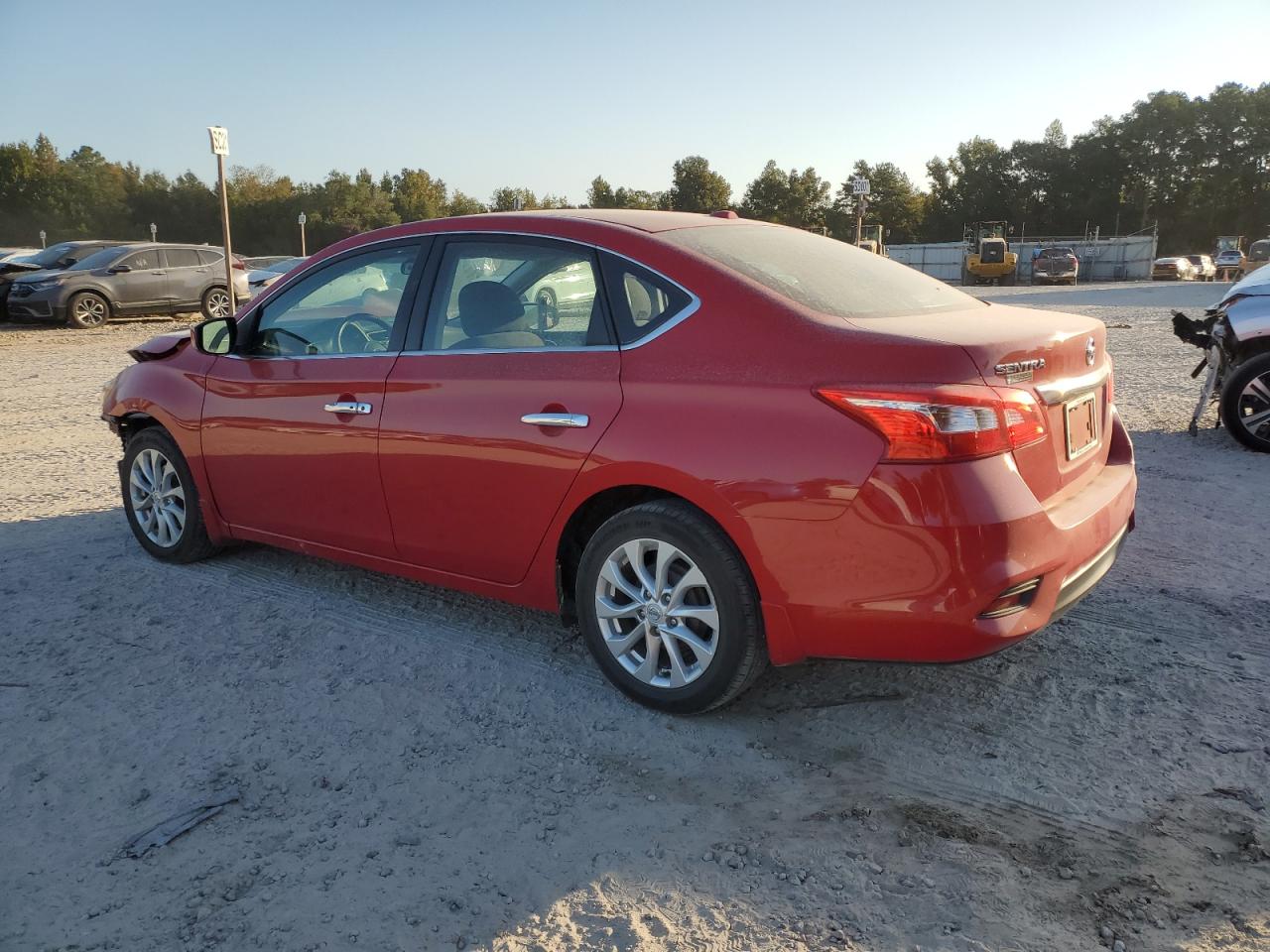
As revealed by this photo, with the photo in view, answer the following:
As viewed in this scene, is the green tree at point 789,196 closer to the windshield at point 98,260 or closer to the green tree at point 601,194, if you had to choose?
the green tree at point 601,194

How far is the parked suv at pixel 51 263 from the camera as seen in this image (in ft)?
66.0

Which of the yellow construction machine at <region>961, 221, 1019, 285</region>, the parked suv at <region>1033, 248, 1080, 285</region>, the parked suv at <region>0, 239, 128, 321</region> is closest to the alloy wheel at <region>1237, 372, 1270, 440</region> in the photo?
the parked suv at <region>0, 239, 128, 321</region>

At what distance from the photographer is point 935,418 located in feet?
9.02

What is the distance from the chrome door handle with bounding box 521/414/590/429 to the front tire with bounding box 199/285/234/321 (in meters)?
18.9

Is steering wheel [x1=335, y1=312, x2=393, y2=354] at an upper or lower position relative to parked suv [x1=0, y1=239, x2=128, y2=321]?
lower

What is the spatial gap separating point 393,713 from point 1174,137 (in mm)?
99104

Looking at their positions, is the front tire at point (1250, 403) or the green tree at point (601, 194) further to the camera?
the green tree at point (601, 194)

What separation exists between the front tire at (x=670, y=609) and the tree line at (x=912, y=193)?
7654 cm

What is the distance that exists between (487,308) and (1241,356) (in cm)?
656

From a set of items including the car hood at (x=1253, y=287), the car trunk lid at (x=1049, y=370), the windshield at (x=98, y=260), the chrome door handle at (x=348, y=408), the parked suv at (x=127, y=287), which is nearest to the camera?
the car trunk lid at (x=1049, y=370)

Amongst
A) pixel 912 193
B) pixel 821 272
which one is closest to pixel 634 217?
pixel 821 272

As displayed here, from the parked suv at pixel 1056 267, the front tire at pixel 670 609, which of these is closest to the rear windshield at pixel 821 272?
the front tire at pixel 670 609

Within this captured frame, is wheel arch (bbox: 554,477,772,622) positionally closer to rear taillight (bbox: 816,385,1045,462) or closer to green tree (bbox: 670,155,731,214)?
rear taillight (bbox: 816,385,1045,462)

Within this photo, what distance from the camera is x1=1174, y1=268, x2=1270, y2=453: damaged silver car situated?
722 cm
